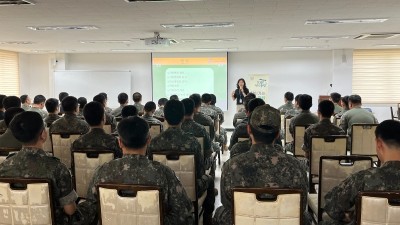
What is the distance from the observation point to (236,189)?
206 cm

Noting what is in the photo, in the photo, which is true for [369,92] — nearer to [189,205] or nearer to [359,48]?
[359,48]

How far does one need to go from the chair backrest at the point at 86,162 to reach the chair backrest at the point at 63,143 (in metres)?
1.11

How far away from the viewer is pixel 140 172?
2346mm

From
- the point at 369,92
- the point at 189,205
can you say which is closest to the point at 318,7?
the point at 189,205

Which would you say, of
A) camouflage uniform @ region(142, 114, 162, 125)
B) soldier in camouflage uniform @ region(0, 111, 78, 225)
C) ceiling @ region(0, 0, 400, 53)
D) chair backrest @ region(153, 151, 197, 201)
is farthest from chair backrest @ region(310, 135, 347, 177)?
soldier in camouflage uniform @ region(0, 111, 78, 225)

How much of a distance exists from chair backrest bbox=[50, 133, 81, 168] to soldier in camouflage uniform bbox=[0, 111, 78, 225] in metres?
2.02

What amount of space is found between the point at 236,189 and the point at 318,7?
14.1ft

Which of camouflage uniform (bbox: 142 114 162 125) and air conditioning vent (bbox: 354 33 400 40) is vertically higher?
air conditioning vent (bbox: 354 33 400 40)

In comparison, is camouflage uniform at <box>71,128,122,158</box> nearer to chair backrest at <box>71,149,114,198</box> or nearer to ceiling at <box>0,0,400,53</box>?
chair backrest at <box>71,149,114,198</box>

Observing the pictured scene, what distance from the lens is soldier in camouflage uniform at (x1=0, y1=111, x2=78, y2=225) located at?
242 cm

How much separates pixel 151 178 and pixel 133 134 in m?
0.31

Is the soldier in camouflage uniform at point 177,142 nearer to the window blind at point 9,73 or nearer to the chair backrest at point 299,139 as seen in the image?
the chair backrest at point 299,139

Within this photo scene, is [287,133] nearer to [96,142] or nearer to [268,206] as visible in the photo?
[96,142]

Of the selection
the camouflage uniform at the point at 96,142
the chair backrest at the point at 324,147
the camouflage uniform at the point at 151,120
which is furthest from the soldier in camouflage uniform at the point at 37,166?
the camouflage uniform at the point at 151,120
